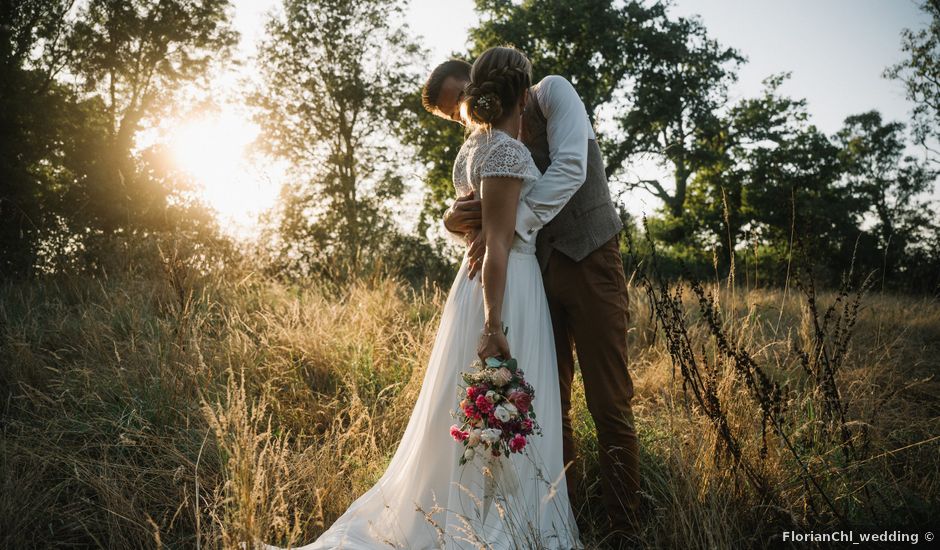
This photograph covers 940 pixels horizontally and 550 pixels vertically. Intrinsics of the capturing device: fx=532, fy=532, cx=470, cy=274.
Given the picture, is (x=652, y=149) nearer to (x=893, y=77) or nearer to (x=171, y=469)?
(x=893, y=77)

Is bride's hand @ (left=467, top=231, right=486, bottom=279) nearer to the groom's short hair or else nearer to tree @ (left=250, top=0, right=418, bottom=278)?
the groom's short hair

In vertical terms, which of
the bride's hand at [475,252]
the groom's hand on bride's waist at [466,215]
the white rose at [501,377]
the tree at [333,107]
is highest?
the tree at [333,107]

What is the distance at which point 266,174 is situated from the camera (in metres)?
17.1

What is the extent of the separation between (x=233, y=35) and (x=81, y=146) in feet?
20.5

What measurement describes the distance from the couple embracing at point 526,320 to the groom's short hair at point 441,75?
37cm

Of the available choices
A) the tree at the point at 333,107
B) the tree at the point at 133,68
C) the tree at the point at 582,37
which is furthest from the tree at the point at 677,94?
the tree at the point at 133,68

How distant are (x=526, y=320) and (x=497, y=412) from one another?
64cm

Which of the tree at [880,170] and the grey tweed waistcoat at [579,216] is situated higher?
the tree at [880,170]

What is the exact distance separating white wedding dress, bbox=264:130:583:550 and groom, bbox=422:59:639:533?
0.36ft

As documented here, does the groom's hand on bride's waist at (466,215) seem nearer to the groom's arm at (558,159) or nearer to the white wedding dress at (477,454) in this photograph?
the white wedding dress at (477,454)

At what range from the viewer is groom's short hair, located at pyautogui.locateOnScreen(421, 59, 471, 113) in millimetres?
2875

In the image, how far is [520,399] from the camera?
76.8 inches

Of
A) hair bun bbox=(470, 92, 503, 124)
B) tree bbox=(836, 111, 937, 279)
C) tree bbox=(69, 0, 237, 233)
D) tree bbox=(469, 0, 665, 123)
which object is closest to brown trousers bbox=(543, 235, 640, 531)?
hair bun bbox=(470, 92, 503, 124)

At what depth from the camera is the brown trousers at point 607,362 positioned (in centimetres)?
240
